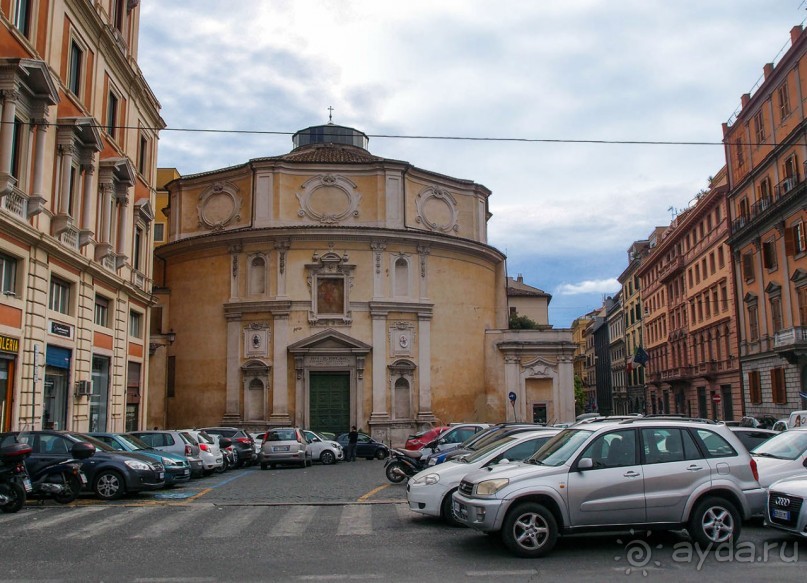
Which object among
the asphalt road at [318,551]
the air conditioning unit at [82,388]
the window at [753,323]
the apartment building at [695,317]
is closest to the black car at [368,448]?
the air conditioning unit at [82,388]

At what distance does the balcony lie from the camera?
33.5m

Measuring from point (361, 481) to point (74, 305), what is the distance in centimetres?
1045

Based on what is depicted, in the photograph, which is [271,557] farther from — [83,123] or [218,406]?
[218,406]

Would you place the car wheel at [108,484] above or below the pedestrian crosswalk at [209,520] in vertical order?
above

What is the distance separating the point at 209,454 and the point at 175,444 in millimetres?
1999

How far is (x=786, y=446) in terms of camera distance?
12242mm

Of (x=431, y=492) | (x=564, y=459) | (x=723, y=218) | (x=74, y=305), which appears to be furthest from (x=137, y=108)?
(x=723, y=218)

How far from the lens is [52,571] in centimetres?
834

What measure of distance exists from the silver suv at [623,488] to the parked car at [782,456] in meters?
2.44

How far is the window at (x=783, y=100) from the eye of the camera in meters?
35.9

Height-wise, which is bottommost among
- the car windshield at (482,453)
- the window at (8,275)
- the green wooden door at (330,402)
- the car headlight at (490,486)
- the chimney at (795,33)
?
the car headlight at (490,486)

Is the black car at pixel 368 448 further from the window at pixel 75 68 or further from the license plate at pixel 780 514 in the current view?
the license plate at pixel 780 514

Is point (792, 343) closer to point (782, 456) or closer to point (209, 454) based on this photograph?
point (782, 456)

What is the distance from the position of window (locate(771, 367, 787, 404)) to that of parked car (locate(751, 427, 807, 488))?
26.6 meters
